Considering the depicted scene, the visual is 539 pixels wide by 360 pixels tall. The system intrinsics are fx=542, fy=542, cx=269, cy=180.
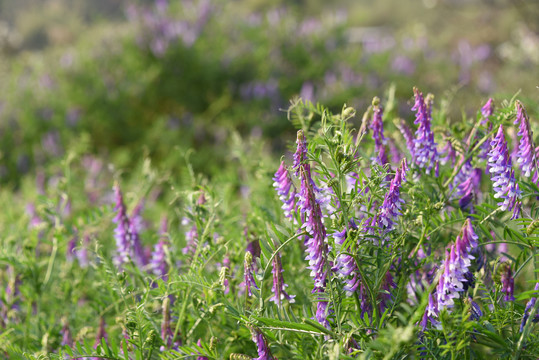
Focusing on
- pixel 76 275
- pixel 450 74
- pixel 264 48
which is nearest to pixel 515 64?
pixel 450 74

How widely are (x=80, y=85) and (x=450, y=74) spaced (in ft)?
15.0

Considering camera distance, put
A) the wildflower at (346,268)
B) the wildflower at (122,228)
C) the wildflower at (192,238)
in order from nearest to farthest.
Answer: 1. the wildflower at (346,268)
2. the wildflower at (192,238)
3. the wildflower at (122,228)

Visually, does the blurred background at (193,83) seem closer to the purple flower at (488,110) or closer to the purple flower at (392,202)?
the purple flower at (488,110)

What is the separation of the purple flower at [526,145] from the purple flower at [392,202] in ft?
0.83

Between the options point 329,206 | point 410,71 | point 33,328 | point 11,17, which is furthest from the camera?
point 11,17

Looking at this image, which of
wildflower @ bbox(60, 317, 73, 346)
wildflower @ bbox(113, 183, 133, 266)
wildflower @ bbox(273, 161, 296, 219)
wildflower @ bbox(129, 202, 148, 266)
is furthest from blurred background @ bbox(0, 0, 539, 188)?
wildflower @ bbox(273, 161, 296, 219)

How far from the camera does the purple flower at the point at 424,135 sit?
1315 mm

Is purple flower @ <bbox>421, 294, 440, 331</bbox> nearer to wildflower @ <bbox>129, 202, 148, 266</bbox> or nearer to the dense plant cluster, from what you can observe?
the dense plant cluster

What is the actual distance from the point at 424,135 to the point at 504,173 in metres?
0.24

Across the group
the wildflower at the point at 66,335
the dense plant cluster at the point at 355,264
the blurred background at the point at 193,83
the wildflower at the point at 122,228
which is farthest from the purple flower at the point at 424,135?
the blurred background at the point at 193,83

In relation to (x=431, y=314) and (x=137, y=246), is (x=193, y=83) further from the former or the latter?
(x=431, y=314)

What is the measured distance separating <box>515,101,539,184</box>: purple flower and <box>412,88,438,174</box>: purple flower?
221 mm

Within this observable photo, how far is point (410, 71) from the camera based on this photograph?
6781 mm

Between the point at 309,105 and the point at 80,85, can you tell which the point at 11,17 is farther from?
the point at 309,105
